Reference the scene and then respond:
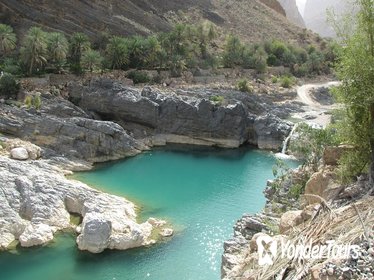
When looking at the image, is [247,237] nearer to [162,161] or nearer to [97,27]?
[162,161]

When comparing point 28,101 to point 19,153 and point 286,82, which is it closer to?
point 19,153

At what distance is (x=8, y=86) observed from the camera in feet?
179

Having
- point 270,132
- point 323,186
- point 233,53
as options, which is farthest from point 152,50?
point 323,186

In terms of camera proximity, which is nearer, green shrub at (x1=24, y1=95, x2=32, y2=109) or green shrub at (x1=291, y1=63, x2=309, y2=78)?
green shrub at (x1=24, y1=95, x2=32, y2=109)

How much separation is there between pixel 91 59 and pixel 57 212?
3583cm

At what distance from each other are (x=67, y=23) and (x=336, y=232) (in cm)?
7868

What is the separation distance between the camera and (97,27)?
87.4 m

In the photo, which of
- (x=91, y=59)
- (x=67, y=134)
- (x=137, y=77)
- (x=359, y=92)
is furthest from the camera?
(x=137, y=77)

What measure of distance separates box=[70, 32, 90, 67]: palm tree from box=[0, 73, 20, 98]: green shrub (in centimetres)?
1235

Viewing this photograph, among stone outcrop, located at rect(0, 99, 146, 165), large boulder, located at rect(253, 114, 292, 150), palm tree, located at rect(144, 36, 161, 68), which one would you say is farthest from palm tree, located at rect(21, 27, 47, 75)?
large boulder, located at rect(253, 114, 292, 150)

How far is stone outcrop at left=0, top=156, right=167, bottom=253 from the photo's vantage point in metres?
29.5

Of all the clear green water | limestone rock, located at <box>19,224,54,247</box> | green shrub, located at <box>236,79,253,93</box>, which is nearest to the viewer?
the clear green water

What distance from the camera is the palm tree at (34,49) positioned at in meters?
58.0

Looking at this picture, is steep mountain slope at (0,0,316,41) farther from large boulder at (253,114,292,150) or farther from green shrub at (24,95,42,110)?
large boulder at (253,114,292,150)
